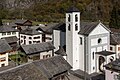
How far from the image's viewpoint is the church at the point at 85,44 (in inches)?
974

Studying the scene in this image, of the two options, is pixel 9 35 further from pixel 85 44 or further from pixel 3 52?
pixel 85 44

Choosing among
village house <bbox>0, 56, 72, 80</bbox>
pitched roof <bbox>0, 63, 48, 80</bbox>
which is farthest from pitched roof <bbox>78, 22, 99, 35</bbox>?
pitched roof <bbox>0, 63, 48, 80</bbox>

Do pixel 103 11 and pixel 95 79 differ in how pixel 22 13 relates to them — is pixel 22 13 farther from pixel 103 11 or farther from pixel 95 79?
pixel 95 79

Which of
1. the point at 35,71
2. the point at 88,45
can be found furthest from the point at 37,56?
the point at 35,71

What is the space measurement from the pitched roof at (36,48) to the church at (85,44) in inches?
171

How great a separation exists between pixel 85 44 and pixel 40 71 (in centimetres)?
872

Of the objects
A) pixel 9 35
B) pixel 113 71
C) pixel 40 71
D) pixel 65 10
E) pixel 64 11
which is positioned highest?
pixel 65 10

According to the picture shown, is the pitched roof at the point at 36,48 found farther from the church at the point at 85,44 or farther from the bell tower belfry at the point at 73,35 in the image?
the bell tower belfry at the point at 73,35

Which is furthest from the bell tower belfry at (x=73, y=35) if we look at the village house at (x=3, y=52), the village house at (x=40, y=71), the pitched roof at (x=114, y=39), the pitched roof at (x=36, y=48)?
the village house at (x=3, y=52)

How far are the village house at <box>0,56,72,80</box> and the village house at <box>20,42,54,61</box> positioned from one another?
7.17m

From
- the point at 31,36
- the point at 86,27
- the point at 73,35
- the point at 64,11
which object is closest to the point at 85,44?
the point at 73,35

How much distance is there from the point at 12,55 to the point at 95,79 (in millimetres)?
12876

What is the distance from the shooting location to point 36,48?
28.7m

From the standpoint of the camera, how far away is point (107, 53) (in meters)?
25.2
